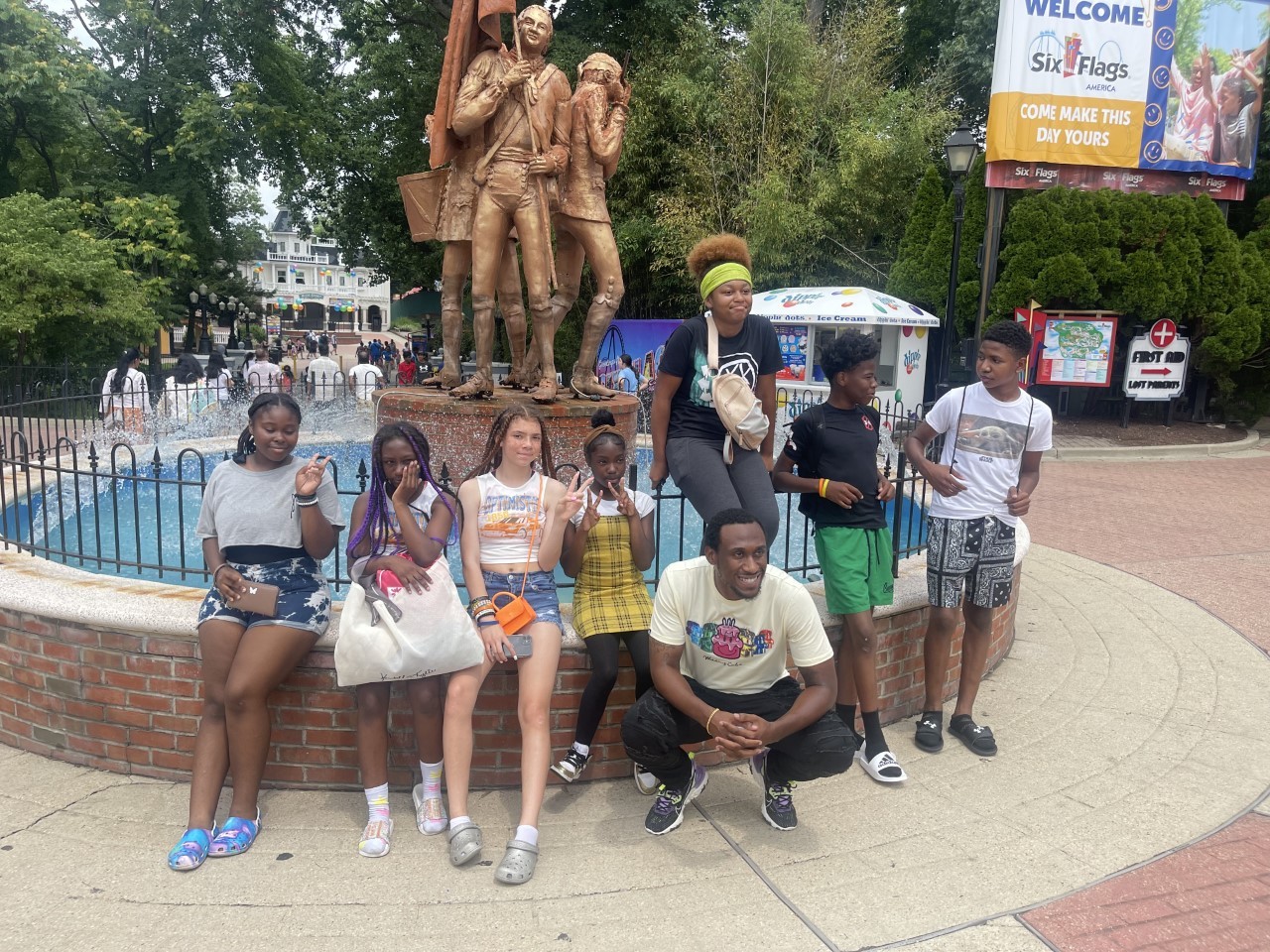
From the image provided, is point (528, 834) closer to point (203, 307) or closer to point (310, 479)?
point (310, 479)

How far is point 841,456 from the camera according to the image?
4.00 m

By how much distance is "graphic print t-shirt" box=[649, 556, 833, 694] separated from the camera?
3.34 meters

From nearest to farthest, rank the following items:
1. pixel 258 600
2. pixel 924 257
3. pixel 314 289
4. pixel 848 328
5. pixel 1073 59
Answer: pixel 258 600 → pixel 1073 59 → pixel 848 328 → pixel 924 257 → pixel 314 289

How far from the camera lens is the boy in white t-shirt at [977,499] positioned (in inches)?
166

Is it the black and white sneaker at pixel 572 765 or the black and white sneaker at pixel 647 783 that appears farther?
the black and white sneaker at pixel 647 783

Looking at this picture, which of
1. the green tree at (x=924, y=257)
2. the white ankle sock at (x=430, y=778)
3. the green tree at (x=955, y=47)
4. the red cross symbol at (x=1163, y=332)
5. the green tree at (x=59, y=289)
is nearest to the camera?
the white ankle sock at (x=430, y=778)

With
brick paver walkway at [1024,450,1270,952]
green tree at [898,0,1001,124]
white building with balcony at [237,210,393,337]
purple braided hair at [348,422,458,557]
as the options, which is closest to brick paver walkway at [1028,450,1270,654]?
brick paver walkway at [1024,450,1270,952]

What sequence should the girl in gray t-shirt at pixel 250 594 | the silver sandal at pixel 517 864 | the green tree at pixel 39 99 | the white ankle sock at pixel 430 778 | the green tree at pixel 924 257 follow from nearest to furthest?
the silver sandal at pixel 517 864 → the girl in gray t-shirt at pixel 250 594 → the white ankle sock at pixel 430 778 → the green tree at pixel 39 99 → the green tree at pixel 924 257

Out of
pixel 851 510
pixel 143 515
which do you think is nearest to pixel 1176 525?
pixel 851 510

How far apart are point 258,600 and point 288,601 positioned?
13 cm

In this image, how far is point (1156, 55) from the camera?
17.3 meters

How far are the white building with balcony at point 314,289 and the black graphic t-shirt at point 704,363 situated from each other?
82.3m

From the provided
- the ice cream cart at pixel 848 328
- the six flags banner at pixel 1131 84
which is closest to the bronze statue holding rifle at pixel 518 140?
the ice cream cart at pixel 848 328

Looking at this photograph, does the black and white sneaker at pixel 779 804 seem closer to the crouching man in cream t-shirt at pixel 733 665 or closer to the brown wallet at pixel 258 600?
the crouching man in cream t-shirt at pixel 733 665
